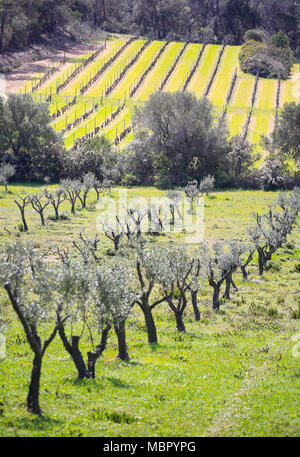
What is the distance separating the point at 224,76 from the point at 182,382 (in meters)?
139

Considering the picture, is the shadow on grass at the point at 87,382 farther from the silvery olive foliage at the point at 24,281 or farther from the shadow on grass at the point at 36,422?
the silvery olive foliage at the point at 24,281

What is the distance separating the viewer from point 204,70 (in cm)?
15075

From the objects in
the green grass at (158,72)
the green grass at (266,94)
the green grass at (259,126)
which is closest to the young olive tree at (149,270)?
the green grass at (259,126)

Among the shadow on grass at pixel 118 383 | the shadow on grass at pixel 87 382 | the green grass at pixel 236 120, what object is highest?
the green grass at pixel 236 120

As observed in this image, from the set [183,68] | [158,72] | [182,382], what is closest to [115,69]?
[158,72]

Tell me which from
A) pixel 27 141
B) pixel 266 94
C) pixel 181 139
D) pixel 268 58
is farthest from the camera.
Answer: pixel 268 58

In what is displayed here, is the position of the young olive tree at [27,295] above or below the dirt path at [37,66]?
below

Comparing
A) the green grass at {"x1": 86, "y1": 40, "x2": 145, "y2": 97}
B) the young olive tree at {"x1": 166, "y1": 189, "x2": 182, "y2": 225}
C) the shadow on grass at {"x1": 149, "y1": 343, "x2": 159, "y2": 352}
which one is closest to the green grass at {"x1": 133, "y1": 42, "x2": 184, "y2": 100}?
the green grass at {"x1": 86, "y1": 40, "x2": 145, "y2": 97}

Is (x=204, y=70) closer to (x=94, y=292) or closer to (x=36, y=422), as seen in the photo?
(x=94, y=292)

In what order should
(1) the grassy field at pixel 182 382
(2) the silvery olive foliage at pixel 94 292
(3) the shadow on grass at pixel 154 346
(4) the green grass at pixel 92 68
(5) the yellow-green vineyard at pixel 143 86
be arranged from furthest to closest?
1. (4) the green grass at pixel 92 68
2. (5) the yellow-green vineyard at pixel 143 86
3. (3) the shadow on grass at pixel 154 346
4. (2) the silvery olive foliage at pixel 94 292
5. (1) the grassy field at pixel 182 382

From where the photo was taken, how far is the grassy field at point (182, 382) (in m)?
15.6

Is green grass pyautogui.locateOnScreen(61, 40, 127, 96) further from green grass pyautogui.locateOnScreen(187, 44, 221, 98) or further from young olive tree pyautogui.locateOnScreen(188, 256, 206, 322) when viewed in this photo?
young olive tree pyautogui.locateOnScreen(188, 256, 206, 322)

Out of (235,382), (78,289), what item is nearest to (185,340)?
(235,382)
